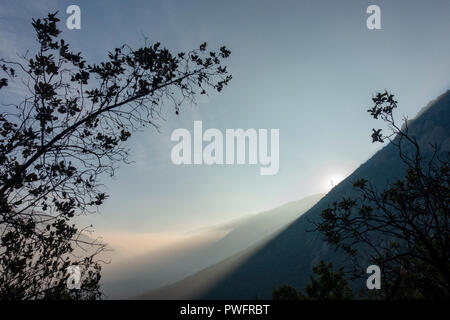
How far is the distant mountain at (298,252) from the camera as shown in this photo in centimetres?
7081

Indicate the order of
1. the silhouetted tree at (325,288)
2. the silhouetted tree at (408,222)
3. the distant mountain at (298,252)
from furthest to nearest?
the distant mountain at (298,252) → the silhouetted tree at (325,288) → the silhouetted tree at (408,222)

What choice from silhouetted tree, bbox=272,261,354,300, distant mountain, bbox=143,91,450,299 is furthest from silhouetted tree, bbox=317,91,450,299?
distant mountain, bbox=143,91,450,299

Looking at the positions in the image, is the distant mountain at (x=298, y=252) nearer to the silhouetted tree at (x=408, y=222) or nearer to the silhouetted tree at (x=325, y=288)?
the silhouetted tree at (x=325, y=288)

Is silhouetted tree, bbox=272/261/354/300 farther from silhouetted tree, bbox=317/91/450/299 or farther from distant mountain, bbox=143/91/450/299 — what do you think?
distant mountain, bbox=143/91/450/299

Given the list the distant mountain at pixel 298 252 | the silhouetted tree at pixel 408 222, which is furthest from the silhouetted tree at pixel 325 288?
the distant mountain at pixel 298 252

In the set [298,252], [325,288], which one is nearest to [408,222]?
[325,288]

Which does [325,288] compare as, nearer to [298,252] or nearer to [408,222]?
[408,222]

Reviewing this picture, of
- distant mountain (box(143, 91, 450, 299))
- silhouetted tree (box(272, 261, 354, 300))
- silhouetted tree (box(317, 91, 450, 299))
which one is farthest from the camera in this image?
distant mountain (box(143, 91, 450, 299))

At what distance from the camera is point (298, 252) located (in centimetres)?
8156

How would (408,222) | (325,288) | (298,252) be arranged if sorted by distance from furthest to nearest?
(298,252), (325,288), (408,222)

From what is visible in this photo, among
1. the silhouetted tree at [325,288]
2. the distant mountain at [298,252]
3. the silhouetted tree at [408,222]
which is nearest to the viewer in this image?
the silhouetted tree at [408,222]

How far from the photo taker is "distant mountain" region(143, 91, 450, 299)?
232ft

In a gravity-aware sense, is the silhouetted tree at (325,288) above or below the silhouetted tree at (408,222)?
below
